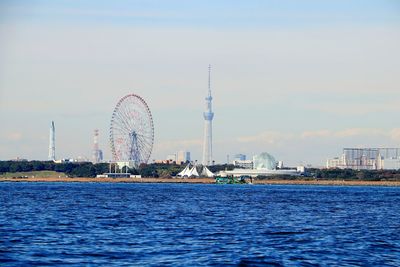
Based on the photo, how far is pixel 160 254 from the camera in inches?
1927

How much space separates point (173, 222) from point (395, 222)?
19594mm

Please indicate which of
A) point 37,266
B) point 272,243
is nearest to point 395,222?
point 272,243

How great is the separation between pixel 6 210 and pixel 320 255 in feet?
152

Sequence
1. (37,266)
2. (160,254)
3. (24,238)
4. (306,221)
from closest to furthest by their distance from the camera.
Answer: (37,266)
(160,254)
(24,238)
(306,221)

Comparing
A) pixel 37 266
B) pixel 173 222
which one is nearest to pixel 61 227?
pixel 173 222

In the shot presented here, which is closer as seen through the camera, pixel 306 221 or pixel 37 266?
pixel 37 266

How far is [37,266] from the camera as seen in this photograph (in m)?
44.1

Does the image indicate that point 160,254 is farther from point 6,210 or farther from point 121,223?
point 6,210

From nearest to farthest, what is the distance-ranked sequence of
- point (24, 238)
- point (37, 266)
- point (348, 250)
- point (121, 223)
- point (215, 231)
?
1. point (37, 266)
2. point (348, 250)
3. point (24, 238)
4. point (215, 231)
5. point (121, 223)

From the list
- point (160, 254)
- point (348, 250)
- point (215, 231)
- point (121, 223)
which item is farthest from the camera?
point (121, 223)

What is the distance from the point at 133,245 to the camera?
173 ft

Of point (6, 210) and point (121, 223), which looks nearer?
point (121, 223)

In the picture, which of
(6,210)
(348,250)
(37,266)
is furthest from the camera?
(6,210)

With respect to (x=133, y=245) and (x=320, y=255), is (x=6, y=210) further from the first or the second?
(x=320, y=255)
